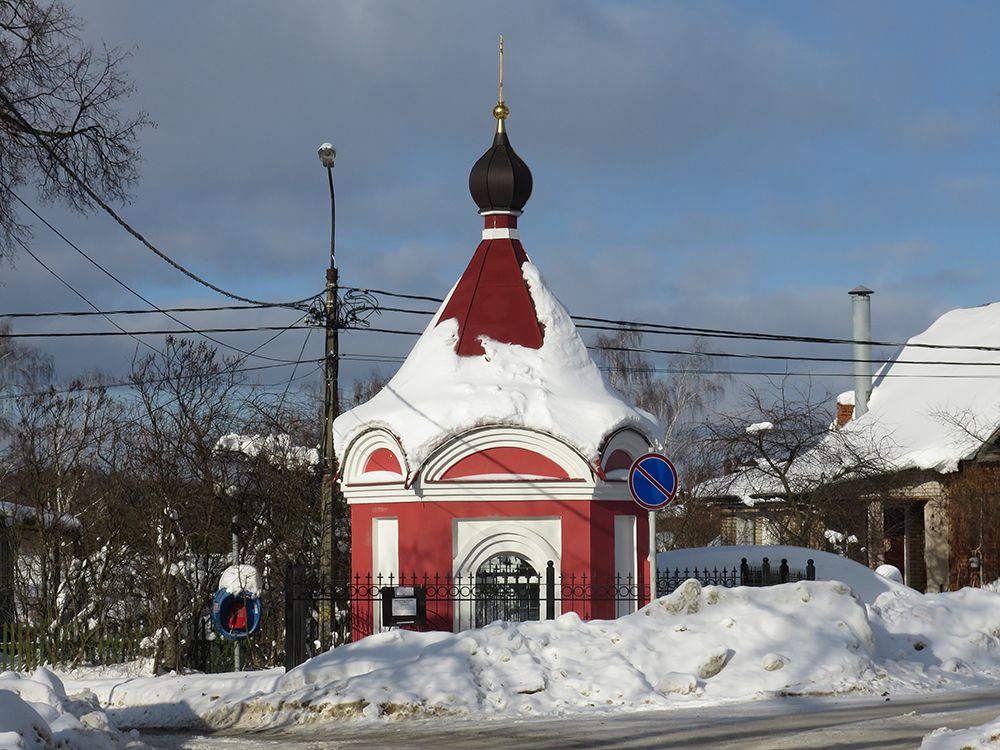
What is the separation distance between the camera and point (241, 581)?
56.5 feet

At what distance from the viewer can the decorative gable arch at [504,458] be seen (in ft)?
56.8

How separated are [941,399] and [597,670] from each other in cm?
2474

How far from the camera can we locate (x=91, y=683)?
1727 cm

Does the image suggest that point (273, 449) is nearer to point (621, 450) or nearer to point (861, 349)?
point (621, 450)

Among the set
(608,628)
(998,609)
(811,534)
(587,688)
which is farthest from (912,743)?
(811,534)

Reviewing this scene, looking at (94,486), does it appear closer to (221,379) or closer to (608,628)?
(221,379)

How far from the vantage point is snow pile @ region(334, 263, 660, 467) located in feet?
56.7

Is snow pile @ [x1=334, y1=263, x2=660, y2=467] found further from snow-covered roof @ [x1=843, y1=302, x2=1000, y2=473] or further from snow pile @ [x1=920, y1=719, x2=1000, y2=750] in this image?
snow-covered roof @ [x1=843, y1=302, x2=1000, y2=473]

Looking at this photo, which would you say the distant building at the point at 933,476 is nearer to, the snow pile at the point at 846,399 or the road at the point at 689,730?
the snow pile at the point at 846,399

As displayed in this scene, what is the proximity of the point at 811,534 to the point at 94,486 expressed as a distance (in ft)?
49.7

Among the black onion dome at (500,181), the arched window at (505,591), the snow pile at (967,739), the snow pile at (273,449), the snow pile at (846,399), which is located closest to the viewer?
the snow pile at (967,739)

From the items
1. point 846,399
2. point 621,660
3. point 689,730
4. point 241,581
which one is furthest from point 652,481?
point 846,399

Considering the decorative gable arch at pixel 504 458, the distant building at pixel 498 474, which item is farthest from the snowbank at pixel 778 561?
the decorative gable arch at pixel 504 458

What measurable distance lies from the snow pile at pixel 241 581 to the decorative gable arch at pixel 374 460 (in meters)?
1.82
